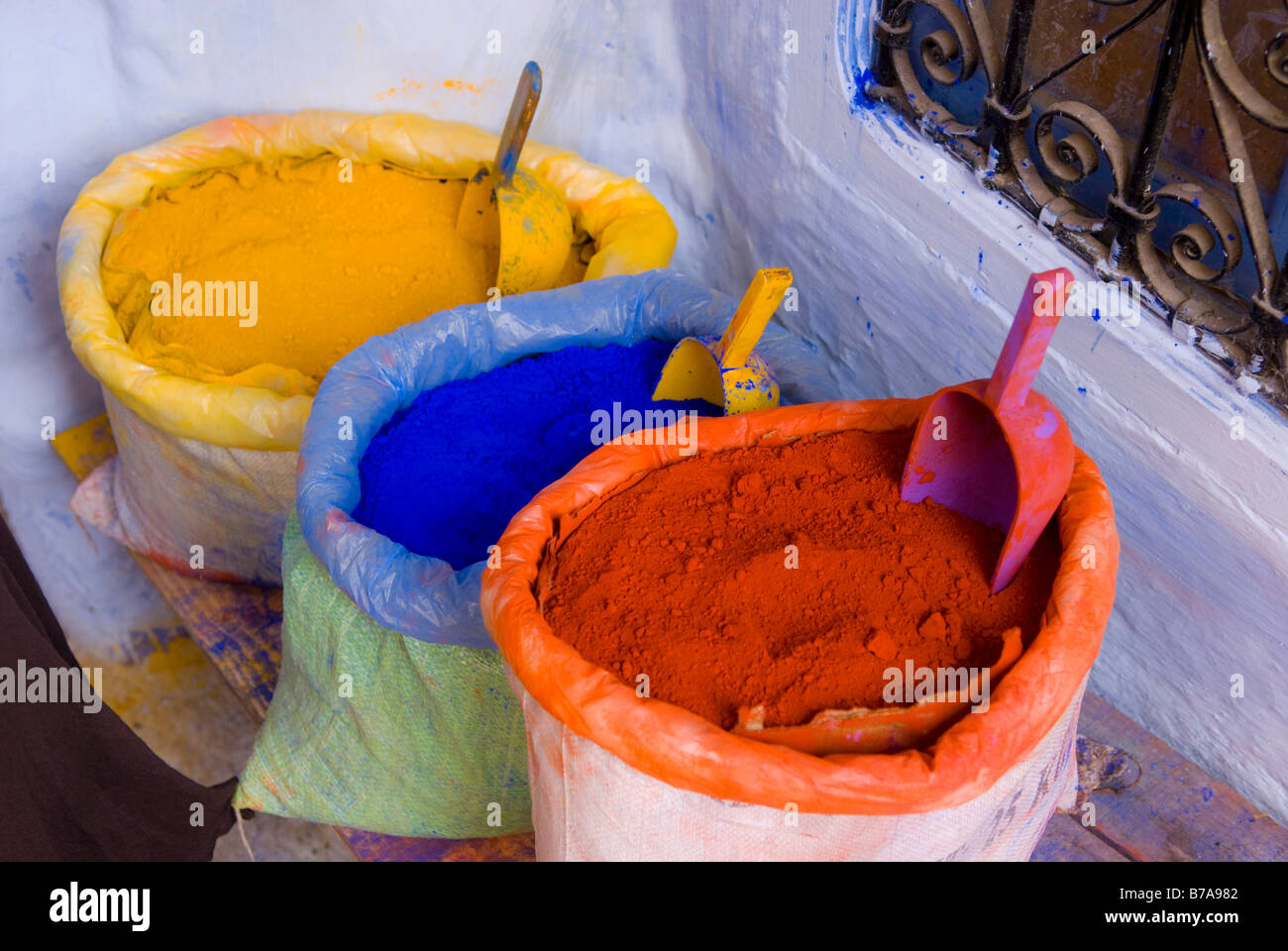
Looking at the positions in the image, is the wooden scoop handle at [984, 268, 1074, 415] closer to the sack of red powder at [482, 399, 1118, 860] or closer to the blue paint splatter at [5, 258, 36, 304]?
the sack of red powder at [482, 399, 1118, 860]

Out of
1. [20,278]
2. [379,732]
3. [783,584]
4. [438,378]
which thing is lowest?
[379,732]

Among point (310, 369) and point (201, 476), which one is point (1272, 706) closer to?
point (310, 369)

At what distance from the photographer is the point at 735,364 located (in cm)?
127

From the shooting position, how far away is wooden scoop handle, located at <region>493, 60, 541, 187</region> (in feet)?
5.13

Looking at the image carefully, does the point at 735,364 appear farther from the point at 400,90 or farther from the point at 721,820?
the point at 400,90

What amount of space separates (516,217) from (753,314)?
61 centimetres

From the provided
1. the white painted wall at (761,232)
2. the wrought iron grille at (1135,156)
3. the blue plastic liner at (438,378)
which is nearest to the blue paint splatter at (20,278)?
the white painted wall at (761,232)

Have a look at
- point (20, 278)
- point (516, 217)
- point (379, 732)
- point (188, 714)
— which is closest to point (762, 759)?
point (379, 732)

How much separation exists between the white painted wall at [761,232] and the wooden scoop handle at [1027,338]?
1.31 ft

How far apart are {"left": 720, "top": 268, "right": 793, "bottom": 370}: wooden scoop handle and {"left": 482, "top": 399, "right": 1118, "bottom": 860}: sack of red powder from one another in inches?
10.3

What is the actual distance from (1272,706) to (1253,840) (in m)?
0.16

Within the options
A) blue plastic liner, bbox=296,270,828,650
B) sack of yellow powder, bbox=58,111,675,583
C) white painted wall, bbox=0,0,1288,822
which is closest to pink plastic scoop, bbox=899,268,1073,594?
white painted wall, bbox=0,0,1288,822

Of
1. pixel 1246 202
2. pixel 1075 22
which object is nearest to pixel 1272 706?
pixel 1246 202

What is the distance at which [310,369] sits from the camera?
165 cm
